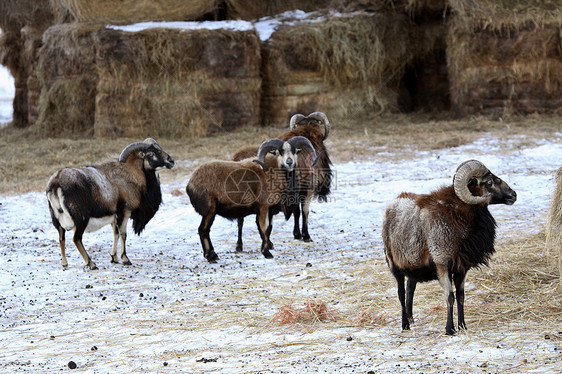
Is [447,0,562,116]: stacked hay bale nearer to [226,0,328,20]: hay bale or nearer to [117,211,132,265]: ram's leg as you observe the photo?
[226,0,328,20]: hay bale

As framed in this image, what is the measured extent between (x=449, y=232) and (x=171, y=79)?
1228cm

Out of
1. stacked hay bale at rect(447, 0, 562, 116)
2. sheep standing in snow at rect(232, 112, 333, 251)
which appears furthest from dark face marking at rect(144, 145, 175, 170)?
stacked hay bale at rect(447, 0, 562, 116)

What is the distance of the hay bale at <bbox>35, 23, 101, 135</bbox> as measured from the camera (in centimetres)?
1758

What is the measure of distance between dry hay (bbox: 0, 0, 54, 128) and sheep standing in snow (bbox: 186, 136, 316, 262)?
12.6 m

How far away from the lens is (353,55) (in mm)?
17359

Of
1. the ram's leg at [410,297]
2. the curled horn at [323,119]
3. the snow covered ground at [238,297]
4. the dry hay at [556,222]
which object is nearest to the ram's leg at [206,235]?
the snow covered ground at [238,297]

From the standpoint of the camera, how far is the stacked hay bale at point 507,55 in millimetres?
16000

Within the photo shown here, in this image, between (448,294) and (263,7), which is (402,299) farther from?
(263,7)

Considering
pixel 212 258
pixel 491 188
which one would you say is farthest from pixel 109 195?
pixel 491 188

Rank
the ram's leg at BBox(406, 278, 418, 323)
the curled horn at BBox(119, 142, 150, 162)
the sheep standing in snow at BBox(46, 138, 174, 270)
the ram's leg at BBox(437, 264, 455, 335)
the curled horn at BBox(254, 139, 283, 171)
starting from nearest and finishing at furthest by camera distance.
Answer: the ram's leg at BBox(437, 264, 455, 335), the ram's leg at BBox(406, 278, 418, 323), the sheep standing in snow at BBox(46, 138, 174, 270), the curled horn at BBox(254, 139, 283, 171), the curled horn at BBox(119, 142, 150, 162)

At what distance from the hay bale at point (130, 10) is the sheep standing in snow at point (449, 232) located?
13.3m

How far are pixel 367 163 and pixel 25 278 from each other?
702 centimetres

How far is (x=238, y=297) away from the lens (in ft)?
23.7
